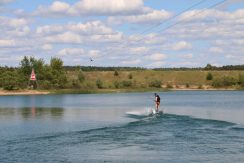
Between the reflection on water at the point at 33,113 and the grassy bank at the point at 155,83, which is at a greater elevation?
the grassy bank at the point at 155,83

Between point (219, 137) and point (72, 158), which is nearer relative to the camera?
point (72, 158)

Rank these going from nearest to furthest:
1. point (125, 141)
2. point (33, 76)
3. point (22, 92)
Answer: point (125, 141) < point (33, 76) < point (22, 92)

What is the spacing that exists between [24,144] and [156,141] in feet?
25.8

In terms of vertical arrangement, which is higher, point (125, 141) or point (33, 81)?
point (33, 81)

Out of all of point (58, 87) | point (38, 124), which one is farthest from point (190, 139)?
point (58, 87)

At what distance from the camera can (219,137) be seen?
3322 centimetres

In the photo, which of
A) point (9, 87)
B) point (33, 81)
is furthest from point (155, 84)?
point (9, 87)

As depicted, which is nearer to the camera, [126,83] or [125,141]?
[125,141]

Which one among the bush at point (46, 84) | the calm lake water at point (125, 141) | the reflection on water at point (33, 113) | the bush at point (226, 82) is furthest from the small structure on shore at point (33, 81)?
the calm lake water at point (125, 141)

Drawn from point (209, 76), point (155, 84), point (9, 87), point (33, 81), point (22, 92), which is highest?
point (209, 76)

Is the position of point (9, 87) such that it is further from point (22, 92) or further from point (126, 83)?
point (126, 83)

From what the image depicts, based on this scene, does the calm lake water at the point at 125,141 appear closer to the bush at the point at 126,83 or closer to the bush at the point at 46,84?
the bush at the point at 46,84

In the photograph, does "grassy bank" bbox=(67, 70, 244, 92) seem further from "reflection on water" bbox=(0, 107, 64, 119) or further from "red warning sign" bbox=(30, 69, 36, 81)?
"reflection on water" bbox=(0, 107, 64, 119)

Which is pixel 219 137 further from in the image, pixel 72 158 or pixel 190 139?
pixel 72 158
